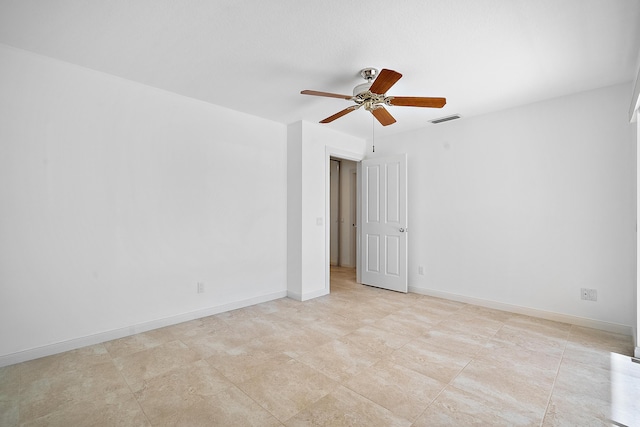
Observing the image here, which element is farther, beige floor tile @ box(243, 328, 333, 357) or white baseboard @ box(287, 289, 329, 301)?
white baseboard @ box(287, 289, 329, 301)

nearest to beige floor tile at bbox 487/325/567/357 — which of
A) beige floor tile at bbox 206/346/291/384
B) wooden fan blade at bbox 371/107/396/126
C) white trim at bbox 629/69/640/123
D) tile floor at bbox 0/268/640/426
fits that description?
tile floor at bbox 0/268/640/426

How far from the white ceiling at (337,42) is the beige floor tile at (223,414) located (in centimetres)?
251

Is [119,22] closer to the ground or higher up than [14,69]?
higher up

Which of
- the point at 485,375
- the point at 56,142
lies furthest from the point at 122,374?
the point at 485,375

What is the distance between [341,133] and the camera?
476 centimetres

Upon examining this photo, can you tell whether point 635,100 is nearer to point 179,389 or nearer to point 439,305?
point 439,305

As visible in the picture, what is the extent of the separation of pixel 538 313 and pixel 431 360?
1.90m

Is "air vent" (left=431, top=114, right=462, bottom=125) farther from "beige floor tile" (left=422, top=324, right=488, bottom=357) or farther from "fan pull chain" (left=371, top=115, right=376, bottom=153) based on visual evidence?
"beige floor tile" (left=422, top=324, right=488, bottom=357)

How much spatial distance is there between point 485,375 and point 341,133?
363cm

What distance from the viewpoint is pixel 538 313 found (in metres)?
3.48

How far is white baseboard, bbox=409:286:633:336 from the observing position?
3016mm

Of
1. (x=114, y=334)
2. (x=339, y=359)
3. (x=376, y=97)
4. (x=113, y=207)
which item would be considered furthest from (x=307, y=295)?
(x=376, y=97)

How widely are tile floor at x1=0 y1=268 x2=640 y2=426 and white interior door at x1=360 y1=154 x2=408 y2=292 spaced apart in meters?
1.34

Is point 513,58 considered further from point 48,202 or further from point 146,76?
point 48,202
